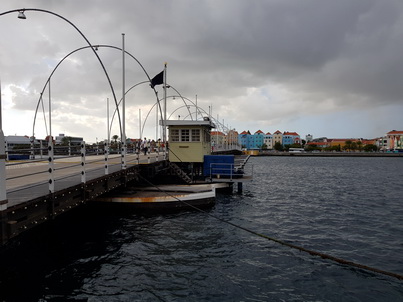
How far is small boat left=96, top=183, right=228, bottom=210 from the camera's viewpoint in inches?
747

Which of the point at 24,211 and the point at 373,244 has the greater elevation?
the point at 24,211

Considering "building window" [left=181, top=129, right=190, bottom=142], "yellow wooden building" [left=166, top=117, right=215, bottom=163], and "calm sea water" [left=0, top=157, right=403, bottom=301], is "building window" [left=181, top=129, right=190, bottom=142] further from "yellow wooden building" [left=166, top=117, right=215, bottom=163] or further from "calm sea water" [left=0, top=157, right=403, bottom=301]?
"calm sea water" [left=0, top=157, right=403, bottom=301]

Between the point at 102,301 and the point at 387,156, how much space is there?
18204 centimetres

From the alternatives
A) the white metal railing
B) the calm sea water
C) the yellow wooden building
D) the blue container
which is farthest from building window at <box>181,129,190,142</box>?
the calm sea water

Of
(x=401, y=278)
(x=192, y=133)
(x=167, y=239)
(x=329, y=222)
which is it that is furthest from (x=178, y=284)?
(x=192, y=133)

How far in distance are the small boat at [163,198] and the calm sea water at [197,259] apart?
36.6 inches

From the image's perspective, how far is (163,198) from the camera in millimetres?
19156

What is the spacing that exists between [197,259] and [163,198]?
8.04 m

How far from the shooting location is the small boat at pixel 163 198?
62.3 ft

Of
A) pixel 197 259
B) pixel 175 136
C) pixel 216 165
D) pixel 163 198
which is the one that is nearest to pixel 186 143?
pixel 175 136

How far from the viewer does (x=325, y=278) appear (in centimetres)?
1002

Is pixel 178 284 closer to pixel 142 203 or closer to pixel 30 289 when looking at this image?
pixel 30 289

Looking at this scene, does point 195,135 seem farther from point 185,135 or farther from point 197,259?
point 197,259

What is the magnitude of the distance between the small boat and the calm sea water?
36.6 inches
